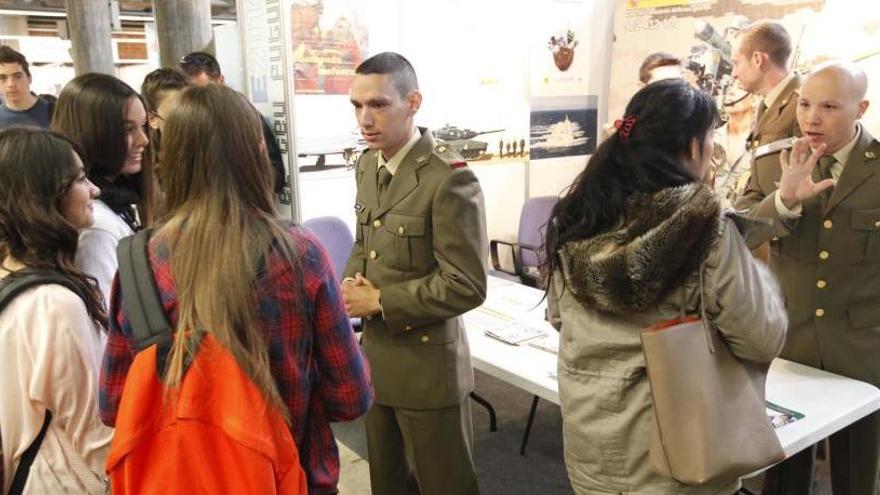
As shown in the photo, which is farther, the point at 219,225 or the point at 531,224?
the point at 531,224

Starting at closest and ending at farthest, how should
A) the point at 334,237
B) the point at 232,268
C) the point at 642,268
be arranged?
the point at 232,268
the point at 642,268
the point at 334,237

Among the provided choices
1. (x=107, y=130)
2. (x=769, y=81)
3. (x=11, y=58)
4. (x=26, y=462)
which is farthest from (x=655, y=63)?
(x=11, y=58)

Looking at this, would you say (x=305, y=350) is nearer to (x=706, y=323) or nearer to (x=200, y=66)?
(x=706, y=323)

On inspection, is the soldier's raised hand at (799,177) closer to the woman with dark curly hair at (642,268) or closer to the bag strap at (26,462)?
the woman with dark curly hair at (642,268)

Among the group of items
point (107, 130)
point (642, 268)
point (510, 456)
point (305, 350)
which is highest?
point (107, 130)

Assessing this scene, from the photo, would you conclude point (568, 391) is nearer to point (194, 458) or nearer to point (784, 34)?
point (194, 458)

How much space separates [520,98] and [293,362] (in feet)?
12.9

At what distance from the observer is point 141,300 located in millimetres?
1068

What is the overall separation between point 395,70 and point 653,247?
3.26 ft

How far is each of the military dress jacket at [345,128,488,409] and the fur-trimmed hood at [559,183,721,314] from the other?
1.68 feet

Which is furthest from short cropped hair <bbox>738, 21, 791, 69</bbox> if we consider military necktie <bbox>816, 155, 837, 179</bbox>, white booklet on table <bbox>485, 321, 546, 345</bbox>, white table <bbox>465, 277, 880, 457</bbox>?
white booklet on table <bbox>485, 321, 546, 345</bbox>

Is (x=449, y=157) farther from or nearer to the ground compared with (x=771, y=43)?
nearer to the ground

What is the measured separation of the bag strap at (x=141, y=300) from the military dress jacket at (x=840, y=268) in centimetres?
168

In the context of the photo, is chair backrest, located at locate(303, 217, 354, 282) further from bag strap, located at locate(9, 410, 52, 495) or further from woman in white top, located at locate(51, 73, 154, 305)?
bag strap, located at locate(9, 410, 52, 495)
